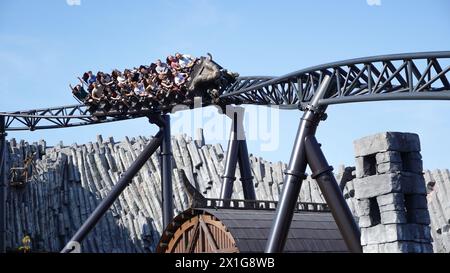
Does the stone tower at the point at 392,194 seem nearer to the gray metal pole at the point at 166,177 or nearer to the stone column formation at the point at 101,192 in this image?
the gray metal pole at the point at 166,177

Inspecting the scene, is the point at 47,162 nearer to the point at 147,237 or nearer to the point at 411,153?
the point at 147,237

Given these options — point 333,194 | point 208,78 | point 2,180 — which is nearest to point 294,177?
point 333,194

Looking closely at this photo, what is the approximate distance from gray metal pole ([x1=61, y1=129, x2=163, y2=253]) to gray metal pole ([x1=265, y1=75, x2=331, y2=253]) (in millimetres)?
8593

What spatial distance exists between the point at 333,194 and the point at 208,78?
6.53 metres

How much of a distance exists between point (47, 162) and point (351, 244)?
78.9ft

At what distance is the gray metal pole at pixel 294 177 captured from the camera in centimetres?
1738

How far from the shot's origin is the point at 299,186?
17641mm

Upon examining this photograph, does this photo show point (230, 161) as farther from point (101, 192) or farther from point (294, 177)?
point (101, 192)

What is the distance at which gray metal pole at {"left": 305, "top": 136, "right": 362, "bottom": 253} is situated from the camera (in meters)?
17.2

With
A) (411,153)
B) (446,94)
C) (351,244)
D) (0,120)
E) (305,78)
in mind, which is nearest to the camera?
(446,94)

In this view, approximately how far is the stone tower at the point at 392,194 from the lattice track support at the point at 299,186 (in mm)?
1625

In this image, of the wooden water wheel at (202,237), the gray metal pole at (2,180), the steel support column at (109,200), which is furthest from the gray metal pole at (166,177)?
the gray metal pole at (2,180)

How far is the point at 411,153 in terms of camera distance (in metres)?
15.6
